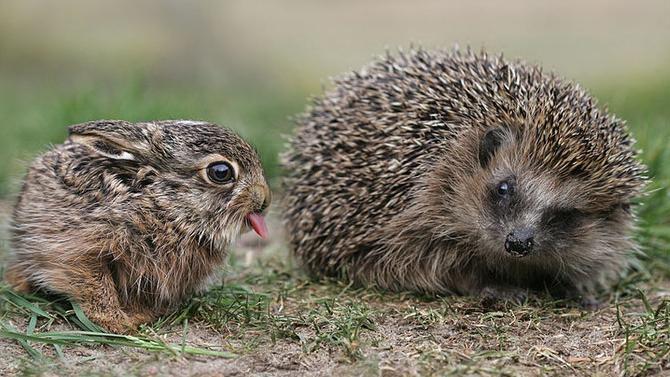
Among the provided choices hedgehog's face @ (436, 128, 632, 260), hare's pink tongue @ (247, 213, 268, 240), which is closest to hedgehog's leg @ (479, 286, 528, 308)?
hedgehog's face @ (436, 128, 632, 260)

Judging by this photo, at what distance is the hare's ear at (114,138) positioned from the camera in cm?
482

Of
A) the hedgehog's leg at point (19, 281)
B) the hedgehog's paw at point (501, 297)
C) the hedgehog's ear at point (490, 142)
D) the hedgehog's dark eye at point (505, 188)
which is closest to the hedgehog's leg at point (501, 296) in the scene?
the hedgehog's paw at point (501, 297)

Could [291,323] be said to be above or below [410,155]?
below

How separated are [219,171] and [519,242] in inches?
79.0

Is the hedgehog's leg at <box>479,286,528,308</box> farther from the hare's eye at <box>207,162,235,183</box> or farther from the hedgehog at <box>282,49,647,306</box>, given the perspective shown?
the hare's eye at <box>207,162,235,183</box>

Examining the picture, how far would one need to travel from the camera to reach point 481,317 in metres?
5.35

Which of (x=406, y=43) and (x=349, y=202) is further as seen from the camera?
(x=406, y=43)

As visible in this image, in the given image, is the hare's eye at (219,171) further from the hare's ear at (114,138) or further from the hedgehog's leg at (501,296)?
the hedgehog's leg at (501,296)

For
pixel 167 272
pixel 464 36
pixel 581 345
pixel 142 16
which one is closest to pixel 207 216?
pixel 167 272

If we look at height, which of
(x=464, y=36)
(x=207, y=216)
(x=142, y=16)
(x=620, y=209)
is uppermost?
(x=464, y=36)

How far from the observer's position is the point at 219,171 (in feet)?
16.2

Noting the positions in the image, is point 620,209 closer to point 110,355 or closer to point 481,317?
point 481,317

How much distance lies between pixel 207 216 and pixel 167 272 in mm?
402

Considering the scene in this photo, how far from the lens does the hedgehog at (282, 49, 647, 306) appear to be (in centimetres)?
571
